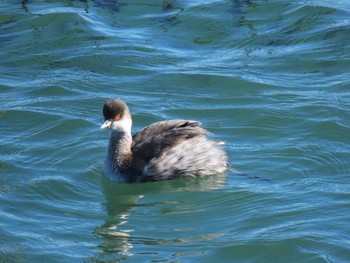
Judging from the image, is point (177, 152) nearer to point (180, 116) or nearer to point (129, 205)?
point (129, 205)

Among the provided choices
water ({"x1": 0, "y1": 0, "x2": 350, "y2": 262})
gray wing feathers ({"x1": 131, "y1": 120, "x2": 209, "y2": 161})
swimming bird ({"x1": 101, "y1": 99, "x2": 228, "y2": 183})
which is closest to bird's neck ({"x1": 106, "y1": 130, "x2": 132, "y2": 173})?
swimming bird ({"x1": 101, "y1": 99, "x2": 228, "y2": 183})

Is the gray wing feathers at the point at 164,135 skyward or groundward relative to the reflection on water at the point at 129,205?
skyward

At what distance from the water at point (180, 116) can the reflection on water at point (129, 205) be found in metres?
Result: 0.02

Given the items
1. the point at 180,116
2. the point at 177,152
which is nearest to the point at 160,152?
the point at 177,152

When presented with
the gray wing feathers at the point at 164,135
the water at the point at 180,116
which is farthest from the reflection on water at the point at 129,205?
the gray wing feathers at the point at 164,135

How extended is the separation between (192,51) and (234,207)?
18.1 ft

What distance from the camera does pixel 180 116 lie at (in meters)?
12.7

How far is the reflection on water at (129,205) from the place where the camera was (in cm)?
933

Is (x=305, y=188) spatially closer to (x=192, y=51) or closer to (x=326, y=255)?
(x=326, y=255)

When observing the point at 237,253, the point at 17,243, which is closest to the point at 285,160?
the point at 237,253

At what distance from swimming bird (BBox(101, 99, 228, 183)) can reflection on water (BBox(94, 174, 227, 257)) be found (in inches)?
4.0

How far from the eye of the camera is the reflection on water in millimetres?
9328

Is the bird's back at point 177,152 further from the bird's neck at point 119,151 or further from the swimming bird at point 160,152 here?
the bird's neck at point 119,151

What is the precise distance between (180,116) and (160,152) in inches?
71.4
